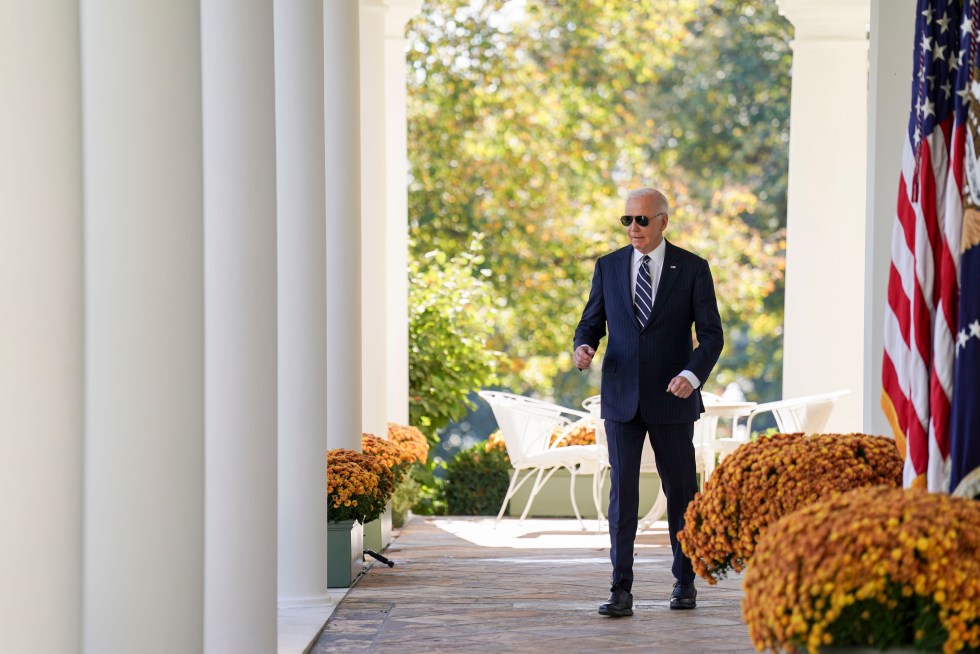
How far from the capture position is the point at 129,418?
4.29 m

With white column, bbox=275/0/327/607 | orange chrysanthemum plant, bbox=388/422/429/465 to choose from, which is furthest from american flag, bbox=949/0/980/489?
orange chrysanthemum plant, bbox=388/422/429/465

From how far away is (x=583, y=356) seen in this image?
23.2ft

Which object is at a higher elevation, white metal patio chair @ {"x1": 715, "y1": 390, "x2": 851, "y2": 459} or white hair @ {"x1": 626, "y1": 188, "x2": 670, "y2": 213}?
white hair @ {"x1": 626, "y1": 188, "x2": 670, "y2": 213}

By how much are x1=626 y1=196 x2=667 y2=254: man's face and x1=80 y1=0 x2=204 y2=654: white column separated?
334cm

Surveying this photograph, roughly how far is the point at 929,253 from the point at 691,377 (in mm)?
2475

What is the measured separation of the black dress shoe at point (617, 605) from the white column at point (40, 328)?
347 centimetres

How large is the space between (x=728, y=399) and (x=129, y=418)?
27.9 feet

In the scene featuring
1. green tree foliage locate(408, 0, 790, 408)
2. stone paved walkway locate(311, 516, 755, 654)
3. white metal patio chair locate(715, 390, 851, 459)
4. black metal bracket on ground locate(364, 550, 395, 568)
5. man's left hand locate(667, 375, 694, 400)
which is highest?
green tree foliage locate(408, 0, 790, 408)

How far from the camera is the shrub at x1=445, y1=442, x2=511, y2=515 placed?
13320mm

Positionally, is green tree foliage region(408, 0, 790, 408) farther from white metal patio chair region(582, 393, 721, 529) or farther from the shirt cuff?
the shirt cuff

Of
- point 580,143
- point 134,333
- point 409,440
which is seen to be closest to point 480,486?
point 409,440

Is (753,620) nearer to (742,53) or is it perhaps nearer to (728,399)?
(728,399)

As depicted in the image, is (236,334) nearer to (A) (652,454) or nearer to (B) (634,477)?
(B) (634,477)

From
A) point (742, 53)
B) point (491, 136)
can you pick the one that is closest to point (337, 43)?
point (491, 136)
